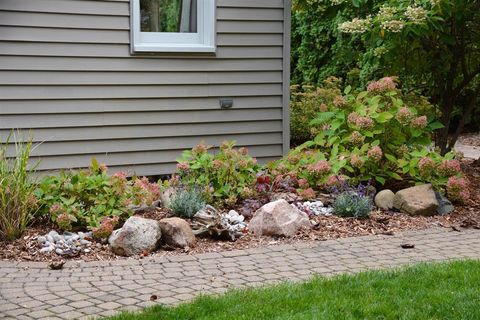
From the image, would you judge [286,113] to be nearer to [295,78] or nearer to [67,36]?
[67,36]

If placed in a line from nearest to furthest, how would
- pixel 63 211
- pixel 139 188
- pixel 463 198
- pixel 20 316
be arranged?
1. pixel 20 316
2. pixel 63 211
3. pixel 139 188
4. pixel 463 198

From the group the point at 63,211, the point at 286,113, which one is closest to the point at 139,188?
the point at 63,211

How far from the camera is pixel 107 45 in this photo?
24.3 feet

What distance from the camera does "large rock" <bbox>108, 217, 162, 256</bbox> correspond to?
16.7ft

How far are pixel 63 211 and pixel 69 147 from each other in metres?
1.91

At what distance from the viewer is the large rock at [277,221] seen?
5578mm

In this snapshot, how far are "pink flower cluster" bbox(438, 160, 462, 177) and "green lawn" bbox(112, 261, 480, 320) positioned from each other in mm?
2344

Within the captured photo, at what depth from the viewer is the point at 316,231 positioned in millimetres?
5789

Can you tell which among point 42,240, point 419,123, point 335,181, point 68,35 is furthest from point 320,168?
point 68,35

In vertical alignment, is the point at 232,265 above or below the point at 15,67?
below

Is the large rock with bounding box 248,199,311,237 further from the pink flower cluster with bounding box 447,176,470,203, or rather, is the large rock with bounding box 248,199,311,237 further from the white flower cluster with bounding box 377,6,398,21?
the white flower cluster with bounding box 377,6,398,21

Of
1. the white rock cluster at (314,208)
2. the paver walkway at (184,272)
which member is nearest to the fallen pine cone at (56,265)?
the paver walkway at (184,272)

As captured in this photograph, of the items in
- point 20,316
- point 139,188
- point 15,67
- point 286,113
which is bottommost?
point 20,316

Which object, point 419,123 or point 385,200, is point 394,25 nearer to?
point 419,123
